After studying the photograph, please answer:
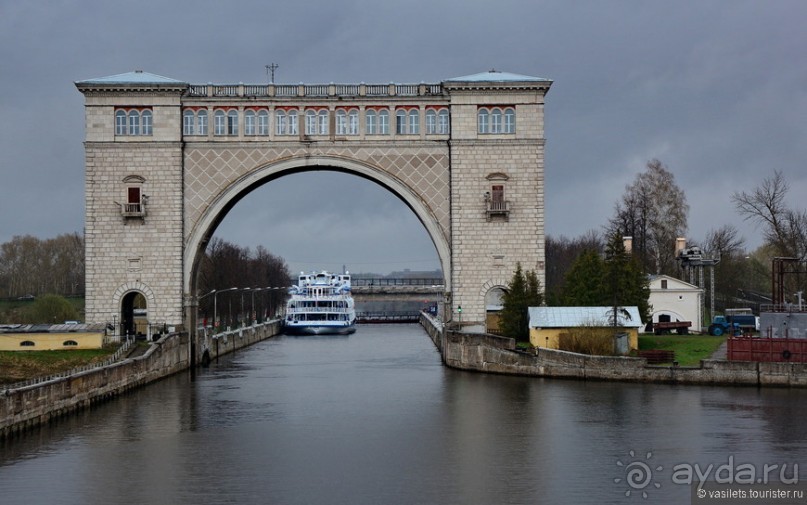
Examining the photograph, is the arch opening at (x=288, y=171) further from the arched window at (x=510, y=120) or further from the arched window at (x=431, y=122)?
the arched window at (x=510, y=120)

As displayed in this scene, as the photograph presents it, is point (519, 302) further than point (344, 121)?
No

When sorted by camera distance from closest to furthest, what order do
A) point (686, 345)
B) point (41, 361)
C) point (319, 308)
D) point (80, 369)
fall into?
point (80, 369) < point (41, 361) < point (686, 345) < point (319, 308)

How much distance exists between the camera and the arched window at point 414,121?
43.8 meters

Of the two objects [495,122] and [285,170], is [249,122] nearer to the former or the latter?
[285,170]

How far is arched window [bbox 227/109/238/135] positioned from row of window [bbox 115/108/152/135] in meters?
3.10

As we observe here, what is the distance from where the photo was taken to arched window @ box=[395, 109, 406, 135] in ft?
144

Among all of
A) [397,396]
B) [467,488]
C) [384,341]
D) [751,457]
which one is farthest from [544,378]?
[384,341]

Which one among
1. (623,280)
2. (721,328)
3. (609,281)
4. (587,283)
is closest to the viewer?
(623,280)

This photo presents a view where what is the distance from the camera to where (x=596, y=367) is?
36.9 meters

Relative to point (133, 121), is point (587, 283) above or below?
below

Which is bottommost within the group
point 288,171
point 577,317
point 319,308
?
point 319,308

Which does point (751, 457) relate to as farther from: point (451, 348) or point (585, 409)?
point (451, 348)

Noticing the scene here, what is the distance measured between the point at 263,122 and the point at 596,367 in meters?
16.7

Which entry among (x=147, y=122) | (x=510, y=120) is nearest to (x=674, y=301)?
(x=510, y=120)
